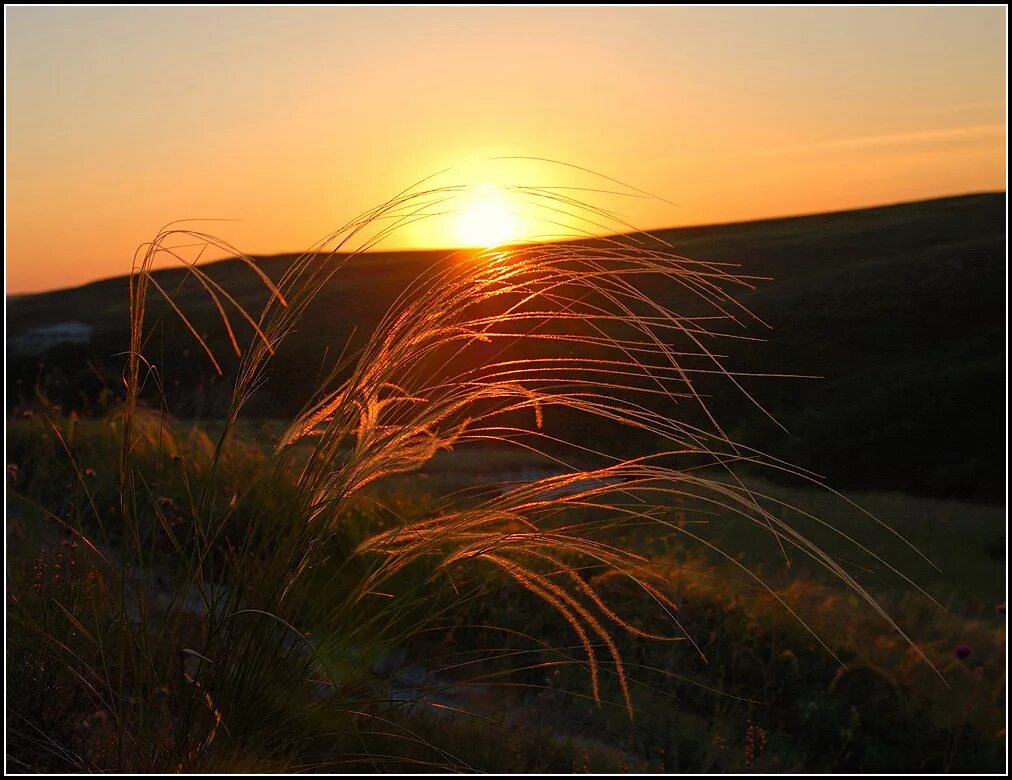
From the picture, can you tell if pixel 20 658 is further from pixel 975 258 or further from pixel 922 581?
pixel 975 258

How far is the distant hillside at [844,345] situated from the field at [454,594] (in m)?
1.83

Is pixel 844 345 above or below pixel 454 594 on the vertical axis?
above

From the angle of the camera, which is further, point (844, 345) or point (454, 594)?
point (844, 345)

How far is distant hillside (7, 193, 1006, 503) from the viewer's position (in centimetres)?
1229

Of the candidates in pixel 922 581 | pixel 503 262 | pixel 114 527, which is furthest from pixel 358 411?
pixel 922 581

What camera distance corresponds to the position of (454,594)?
11.9ft

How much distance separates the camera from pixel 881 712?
3.96 meters

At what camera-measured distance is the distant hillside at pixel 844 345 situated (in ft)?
40.3

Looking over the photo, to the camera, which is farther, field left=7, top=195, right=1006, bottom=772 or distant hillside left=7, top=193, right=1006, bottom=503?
distant hillside left=7, top=193, right=1006, bottom=503

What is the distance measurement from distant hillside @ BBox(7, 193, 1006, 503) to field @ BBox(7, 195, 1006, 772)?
6.01 ft

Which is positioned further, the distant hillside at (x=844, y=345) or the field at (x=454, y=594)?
the distant hillside at (x=844, y=345)

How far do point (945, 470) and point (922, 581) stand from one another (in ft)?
16.2

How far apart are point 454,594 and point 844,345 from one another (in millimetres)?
14842

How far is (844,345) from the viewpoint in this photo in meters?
17.0
